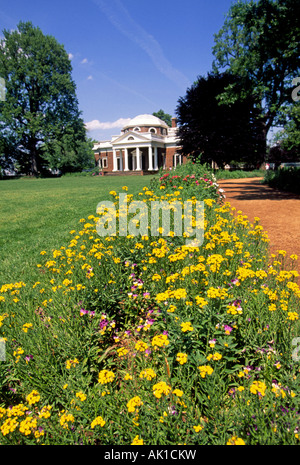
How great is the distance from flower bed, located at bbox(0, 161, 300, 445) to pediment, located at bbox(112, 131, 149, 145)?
47328mm

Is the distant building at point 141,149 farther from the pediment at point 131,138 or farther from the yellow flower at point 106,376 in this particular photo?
the yellow flower at point 106,376

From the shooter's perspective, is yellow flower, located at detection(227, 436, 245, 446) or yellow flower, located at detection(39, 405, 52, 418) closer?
yellow flower, located at detection(227, 436, 245, 446)

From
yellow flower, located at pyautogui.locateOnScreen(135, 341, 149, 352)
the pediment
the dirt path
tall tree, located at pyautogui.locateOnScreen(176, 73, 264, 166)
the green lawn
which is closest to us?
yellow flower, located at pyautogui.locateOnScreen(135, 341, 149, 352)

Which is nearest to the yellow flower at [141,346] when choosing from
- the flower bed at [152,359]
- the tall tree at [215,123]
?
the flower bed at [152,359]

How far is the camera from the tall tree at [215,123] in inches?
739

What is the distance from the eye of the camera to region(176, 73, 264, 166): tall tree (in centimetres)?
1878

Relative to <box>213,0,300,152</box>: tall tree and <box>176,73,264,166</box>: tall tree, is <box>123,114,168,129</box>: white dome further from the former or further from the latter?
<box>213,0,300,152</box>: tall tree

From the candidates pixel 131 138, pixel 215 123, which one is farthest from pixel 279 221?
pixel 131 138

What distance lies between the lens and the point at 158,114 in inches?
3280

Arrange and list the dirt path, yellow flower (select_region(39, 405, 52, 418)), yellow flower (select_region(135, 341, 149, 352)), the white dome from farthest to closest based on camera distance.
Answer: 1. the white dome
2. the dirt path
3. yellow flower (select_region(135, 341, 149, 352))
4. yellow flower (select_region(39, 405, 52, 418))

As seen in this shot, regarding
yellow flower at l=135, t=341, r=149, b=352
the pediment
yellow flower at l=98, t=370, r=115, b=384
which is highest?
the pediment

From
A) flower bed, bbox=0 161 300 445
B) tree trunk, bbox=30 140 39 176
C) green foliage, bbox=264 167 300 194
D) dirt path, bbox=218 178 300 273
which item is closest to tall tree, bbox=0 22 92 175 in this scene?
tree trunk, bbox=30 140 39 176

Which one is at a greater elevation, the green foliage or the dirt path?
Answer: the green foliage
